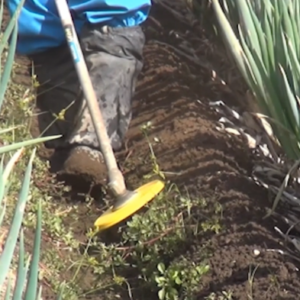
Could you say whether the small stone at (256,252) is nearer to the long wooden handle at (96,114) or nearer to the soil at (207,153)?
the soil at (207,153)

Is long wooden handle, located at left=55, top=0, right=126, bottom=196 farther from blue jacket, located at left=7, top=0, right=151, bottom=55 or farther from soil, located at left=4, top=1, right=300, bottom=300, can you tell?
blue jacket, located at left=7, top=0, right=151, bottom=55

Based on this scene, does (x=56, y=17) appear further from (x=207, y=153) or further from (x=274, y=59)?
(x=274, y=59)

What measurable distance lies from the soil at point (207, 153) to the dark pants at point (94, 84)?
0.20ft

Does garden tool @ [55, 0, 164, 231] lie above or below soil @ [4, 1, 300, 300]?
above

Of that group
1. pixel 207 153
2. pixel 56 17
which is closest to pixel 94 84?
pixel 56 17

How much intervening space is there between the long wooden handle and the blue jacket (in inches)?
14.4

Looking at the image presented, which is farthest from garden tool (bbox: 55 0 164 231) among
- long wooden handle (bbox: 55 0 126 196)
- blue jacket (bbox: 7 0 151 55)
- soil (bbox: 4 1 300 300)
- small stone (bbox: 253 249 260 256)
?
blue jacket (bbox: 7 0 151 55)

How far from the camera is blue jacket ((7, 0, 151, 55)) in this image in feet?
8.46

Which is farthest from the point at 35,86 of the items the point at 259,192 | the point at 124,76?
the point at 259,192

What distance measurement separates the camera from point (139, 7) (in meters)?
2.61

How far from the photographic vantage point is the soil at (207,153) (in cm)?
175

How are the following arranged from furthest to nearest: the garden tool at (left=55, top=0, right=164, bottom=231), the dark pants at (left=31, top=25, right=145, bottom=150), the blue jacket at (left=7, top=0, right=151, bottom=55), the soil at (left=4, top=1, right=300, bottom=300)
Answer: the blue jacket at (left=7, top=0, right=151, bottom=55), the dark pants at (left=31, top=25, right=145, bottom=150), the garden tool at (left=55, top=0, right=164, bottom=231), the soil at (left=4, top=1, right=300, bottom=300)

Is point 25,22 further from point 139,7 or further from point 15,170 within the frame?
point 15,170

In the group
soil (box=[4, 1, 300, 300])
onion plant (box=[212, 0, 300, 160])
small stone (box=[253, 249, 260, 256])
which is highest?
onion plant (box=[212, 0, 300, 160])
